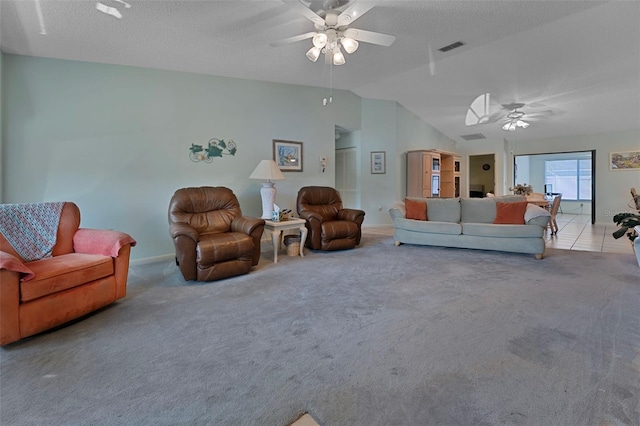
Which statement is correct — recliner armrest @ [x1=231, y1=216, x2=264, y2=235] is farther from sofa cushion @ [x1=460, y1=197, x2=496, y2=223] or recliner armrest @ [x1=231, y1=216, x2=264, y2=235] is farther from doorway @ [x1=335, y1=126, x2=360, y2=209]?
doorway @ [x1=335, y1=126, x2=360, y2=209]

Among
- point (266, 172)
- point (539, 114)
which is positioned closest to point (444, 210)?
point (266, 172)

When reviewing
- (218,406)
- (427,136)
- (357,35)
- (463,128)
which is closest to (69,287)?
(218,406)

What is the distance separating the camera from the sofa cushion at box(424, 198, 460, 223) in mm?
4930

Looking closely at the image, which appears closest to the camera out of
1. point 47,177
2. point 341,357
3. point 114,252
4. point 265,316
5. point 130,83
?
point 341,357

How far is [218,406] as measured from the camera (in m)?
1.41

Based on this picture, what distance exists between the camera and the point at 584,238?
5551 mm

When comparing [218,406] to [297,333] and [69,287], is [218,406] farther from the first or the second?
[69,287]

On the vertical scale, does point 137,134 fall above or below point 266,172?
above

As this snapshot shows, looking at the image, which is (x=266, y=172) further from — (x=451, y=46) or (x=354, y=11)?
(x=451, y=46)

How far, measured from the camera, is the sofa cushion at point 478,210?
4781 mm

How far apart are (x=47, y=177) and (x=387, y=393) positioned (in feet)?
13.8

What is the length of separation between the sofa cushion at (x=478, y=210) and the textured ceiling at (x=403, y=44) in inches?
83.8

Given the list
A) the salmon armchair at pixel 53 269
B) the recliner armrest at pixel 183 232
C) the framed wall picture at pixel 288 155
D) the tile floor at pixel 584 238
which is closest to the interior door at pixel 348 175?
the tile floor at pixel 584 238

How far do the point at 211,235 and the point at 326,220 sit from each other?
2.02 m
